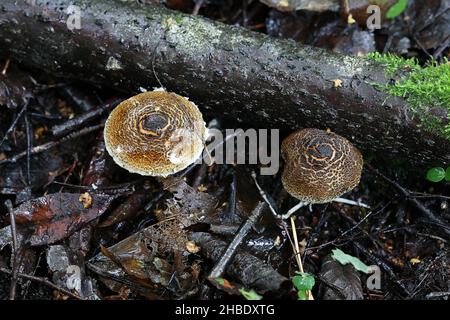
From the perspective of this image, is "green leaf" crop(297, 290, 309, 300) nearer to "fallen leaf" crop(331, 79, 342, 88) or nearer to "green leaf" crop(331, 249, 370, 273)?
"green leaf" crop(331, 249, 370, 273)

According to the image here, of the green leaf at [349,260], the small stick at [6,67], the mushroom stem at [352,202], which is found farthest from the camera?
the small stick at [6,67]

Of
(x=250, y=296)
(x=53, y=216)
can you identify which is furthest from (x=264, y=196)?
(x=53, y=216)

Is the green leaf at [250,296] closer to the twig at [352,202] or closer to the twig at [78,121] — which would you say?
the twig at [352,202]

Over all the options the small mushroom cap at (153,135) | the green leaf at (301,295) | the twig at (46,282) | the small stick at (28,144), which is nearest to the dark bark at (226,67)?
the small mushroom cap at (153,135)

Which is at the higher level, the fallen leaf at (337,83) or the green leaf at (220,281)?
the fallen leaf at (337,83)

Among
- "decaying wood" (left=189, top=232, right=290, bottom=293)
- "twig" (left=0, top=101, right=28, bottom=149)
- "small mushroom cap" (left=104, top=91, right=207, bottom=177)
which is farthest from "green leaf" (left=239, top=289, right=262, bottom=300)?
"twig" (left=0, top=101, right=28, bottom=149)

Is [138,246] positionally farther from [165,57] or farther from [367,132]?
[367,132]

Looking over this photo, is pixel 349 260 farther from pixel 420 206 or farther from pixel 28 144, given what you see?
pixel 28 144

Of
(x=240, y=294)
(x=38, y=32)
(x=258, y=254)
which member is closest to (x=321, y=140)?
(x=258, y=254)
